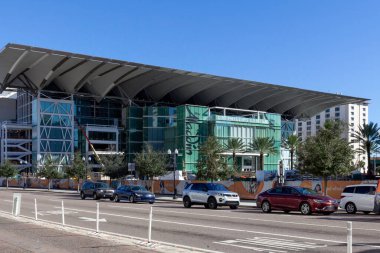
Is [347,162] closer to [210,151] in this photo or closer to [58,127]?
[210,151]

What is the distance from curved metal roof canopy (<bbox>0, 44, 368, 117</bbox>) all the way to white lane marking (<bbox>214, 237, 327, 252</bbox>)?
73.4m

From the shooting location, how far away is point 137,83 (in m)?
104

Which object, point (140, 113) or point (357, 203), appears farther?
point (140, 113)

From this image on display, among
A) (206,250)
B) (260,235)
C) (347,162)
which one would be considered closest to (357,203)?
(347,162)

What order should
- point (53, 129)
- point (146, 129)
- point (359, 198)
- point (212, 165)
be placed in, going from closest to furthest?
1. point (359, 198)
2. point (212, 165)
3. point (53, 129)
4. point (146, 129)

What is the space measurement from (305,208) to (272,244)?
12.9 metres

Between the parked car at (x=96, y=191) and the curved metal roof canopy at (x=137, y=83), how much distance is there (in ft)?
144

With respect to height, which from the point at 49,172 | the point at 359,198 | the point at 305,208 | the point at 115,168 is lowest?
the point at 49,172

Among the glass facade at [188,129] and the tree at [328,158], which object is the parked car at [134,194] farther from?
the glass facade at [188,129]

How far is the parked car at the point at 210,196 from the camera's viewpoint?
30609mm

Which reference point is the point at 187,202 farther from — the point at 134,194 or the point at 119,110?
the point at 119,110

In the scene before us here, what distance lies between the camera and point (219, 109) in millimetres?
110375

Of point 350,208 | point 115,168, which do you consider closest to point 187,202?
point 350,208

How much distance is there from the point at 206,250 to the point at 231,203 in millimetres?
19120
